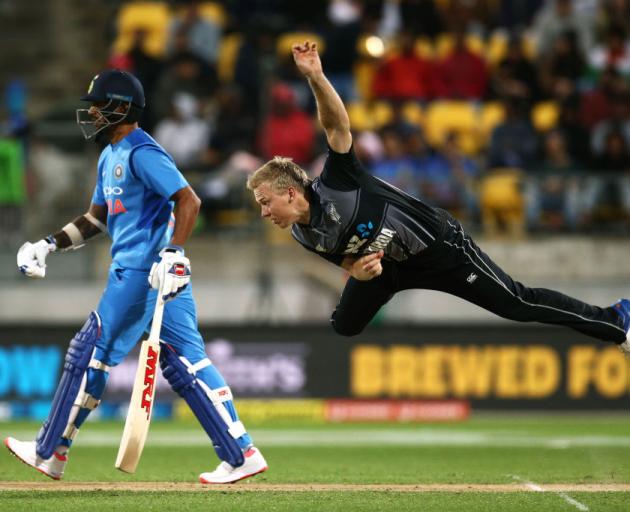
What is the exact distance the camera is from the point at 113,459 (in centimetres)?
902

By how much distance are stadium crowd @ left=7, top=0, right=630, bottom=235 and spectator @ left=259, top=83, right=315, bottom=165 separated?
0.6 inches

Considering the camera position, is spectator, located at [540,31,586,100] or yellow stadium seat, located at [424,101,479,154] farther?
spectator, located at [540,31,586,100]

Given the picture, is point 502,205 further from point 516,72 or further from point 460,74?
point 516,72

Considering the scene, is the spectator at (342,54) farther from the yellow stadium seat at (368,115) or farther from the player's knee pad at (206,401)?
the player's knee pad at (206,401)

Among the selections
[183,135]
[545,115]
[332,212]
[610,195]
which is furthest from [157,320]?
[545,115]

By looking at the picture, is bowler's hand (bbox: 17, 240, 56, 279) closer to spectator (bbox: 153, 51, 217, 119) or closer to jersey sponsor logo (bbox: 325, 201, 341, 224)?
jersey sponsor logo (bbox: 325, 201, 341, 224)

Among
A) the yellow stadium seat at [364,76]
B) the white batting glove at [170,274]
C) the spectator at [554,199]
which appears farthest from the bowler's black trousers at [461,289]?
the yellow stadium seat at [364,76]

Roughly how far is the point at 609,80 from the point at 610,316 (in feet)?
27.6

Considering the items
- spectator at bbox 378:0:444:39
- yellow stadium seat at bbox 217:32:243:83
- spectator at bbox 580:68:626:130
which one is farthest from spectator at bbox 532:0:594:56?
yellow stadium seat at bbox 217:32:243:83

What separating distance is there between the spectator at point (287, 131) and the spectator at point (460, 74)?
7.02ft

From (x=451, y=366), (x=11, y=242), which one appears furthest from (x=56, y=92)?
(x=451, y=366)

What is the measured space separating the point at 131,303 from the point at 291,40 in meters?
9.82

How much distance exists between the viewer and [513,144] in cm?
1417

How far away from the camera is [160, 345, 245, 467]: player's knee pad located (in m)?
6.61
